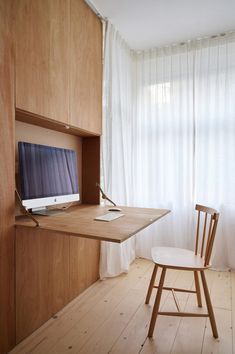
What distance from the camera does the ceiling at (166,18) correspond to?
2.06 metres

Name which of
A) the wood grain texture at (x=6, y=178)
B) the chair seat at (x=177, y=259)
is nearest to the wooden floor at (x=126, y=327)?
the wood grain texture at (x=6, y=178)

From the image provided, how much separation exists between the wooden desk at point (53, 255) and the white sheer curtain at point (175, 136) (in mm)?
512

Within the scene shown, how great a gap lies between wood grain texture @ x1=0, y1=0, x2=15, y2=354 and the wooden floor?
0.75 feet

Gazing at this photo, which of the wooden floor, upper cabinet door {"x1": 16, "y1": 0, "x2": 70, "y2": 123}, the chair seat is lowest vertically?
the wooden floor

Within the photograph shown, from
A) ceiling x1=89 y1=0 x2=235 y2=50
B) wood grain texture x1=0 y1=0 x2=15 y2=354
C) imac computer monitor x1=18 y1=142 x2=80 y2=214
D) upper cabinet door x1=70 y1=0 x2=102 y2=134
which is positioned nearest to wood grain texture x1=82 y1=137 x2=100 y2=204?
upper cabinet door x1=70 y1=0 x2=102 y2=134

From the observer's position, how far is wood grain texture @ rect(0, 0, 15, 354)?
1310mm

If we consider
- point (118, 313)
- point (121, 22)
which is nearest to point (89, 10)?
point (121, 22)

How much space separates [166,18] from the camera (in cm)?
226

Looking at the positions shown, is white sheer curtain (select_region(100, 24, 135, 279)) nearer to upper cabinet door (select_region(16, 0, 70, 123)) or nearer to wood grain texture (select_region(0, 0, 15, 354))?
upper cabinet door (select_region(16, 0, 70, 123))

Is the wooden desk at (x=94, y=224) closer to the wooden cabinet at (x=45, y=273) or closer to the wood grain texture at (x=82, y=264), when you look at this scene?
the wooden cabinet at (x=45, y=273)

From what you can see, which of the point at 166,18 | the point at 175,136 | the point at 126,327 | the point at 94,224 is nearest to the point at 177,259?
the point at 126,327

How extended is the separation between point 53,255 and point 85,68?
1.51m

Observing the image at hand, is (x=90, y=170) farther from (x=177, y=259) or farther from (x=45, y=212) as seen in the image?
(x=177, y=259)

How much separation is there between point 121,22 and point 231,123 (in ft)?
4.84
